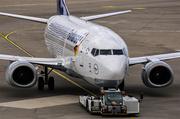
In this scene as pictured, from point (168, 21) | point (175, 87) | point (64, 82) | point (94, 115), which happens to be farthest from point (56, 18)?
point (168, 21)

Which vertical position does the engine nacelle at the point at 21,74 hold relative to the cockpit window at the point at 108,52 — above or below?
below

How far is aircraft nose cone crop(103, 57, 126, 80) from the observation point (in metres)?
25.0

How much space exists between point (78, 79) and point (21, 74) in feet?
26.7

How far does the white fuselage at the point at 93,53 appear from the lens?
25.3m

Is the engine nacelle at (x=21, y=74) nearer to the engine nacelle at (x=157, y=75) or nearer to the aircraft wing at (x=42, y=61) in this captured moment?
the aircraft wing at (x=42, y=61)

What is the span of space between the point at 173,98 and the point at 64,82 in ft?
32.1

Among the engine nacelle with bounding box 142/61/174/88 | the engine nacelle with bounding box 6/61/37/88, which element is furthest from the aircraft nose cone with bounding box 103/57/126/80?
the engine nacelle with bounding box 6/61/37/88

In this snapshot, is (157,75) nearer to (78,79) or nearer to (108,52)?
(108,52)

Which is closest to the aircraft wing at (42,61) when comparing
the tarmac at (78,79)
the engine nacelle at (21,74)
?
the engine nacelle at (21,74)

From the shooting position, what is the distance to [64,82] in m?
34.7

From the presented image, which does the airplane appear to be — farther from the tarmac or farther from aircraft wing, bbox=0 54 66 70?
the tarmac

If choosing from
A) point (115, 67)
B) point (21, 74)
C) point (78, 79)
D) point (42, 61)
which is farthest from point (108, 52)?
point (78, 79)

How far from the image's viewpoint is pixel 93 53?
2648 centimetres

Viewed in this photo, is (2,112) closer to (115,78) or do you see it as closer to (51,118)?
(51,118)
